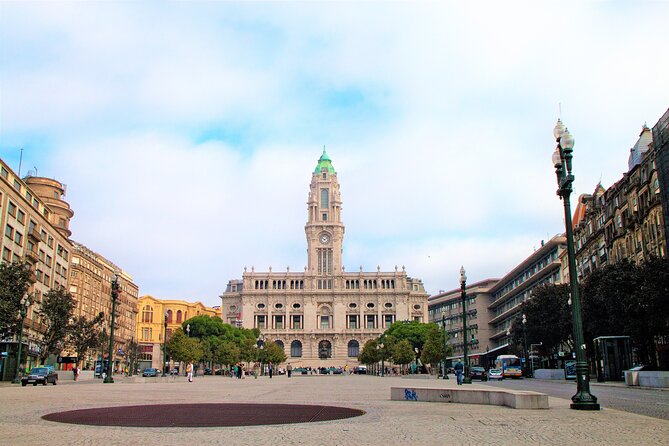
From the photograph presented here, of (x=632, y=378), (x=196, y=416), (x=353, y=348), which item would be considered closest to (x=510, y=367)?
(x=632, y=378)

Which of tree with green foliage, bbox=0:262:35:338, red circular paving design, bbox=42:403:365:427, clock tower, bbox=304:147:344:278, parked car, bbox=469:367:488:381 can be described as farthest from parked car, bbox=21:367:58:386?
clock tower, bbox=304:147:344:278

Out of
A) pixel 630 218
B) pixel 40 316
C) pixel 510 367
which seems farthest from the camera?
pixel 40 316

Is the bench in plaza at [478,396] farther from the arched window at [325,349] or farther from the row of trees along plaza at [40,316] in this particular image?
the arched window at [325,349]

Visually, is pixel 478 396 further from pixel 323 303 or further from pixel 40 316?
pixel 323 303

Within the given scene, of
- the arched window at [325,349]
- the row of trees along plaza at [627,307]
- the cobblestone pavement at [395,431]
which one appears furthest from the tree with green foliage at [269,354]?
the cobblestone pavement at [395,431]

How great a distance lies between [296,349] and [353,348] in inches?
549

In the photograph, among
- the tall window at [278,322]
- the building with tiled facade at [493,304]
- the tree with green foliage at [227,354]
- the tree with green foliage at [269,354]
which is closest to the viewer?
the tree with green foliage at [227,354]

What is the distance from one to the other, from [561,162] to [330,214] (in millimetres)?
145621

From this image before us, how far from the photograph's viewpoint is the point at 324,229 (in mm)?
161125

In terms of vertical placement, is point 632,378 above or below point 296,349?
below

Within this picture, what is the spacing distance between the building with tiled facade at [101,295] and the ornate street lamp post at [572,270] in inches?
2943

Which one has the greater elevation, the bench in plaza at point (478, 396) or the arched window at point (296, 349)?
the arched window at point (296, 349)

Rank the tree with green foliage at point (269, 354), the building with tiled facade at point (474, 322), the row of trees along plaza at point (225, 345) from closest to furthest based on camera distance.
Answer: the row of trees along plaza at point (225, 345) < the tree with green foliage at point (269, 354) < the building with tiled facade at point (474, 322)

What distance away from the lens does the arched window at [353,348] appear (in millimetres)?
153875
